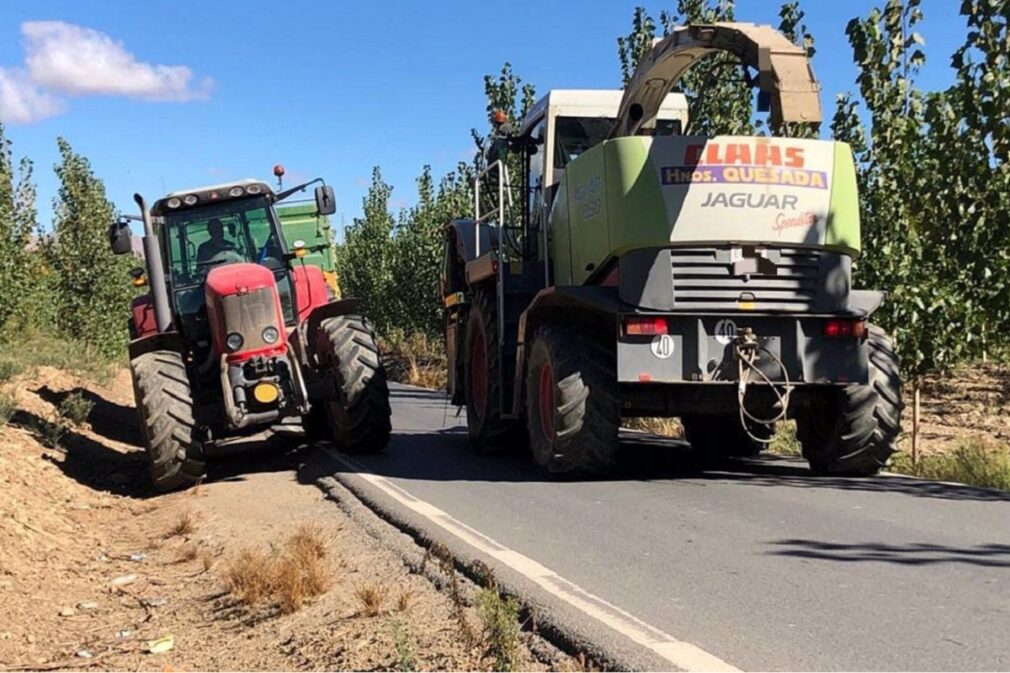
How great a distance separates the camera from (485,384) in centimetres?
1154

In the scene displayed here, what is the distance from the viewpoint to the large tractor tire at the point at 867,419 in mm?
8859

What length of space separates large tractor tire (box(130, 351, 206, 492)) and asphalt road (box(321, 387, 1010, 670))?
4.61 feet

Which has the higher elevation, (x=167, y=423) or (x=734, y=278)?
(x=734, y=278)

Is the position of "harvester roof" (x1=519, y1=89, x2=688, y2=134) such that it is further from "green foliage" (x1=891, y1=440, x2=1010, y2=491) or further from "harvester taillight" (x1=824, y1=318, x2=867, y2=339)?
"green foliage" (x1=891, y1=440, x2=1010, y2=491)

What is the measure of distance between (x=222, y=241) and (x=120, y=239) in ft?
4.24

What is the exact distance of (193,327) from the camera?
10.8 m

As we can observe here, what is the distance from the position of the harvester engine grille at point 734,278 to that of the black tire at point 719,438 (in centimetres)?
286

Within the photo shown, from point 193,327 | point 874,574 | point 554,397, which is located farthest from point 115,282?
point 874,574

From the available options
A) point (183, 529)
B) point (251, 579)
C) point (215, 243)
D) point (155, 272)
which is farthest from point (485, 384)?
point (251, 579)

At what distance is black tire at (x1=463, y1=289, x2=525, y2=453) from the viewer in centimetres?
1098

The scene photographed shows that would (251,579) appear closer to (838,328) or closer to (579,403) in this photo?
(579,403)

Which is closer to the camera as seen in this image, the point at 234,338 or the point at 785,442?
the point at 234,338

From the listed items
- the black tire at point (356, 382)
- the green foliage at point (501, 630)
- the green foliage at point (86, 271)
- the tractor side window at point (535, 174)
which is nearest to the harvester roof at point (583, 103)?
the tractor side window at point (535, 174)

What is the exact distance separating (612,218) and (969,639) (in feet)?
15.6
